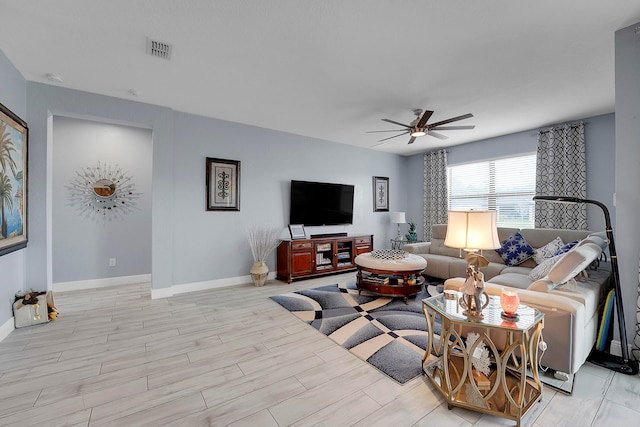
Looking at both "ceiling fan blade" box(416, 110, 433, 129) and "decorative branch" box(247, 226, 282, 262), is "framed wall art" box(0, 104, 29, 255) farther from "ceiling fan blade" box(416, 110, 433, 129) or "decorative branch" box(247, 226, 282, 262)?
"ceiling fan blade" box(416, 110, 433, 129)

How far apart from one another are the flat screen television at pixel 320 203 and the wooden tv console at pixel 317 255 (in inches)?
18.3

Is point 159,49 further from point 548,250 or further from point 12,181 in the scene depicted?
point 548,250

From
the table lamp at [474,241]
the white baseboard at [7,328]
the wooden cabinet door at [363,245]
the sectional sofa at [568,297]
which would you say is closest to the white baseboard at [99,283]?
the white baseboard at [7,328]

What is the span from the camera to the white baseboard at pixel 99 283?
401 centimetres

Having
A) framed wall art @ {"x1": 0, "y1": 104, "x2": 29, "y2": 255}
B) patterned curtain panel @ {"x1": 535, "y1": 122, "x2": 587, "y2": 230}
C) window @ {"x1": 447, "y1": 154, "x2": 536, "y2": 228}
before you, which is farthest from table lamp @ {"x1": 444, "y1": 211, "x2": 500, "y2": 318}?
window @ {"x1": 447, "y1": 154, "x2": 536, "y2": 228}

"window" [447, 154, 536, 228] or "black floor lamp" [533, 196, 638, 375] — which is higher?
"window" [447, 154, 536, 228]

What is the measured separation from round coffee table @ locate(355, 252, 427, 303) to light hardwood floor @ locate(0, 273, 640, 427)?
1189 millimetres

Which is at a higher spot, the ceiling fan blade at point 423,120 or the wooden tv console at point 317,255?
the ceiling fan blade at point 423,120

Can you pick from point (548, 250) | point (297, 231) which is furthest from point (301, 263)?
point (548, 250)

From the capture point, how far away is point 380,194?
6.33m

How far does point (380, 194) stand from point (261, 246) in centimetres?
313

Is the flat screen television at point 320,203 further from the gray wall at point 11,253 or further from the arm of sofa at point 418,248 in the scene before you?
the gray wall at point 11,253

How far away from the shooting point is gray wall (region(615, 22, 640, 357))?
2.10 m

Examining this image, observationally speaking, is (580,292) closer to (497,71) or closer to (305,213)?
(497,71)
